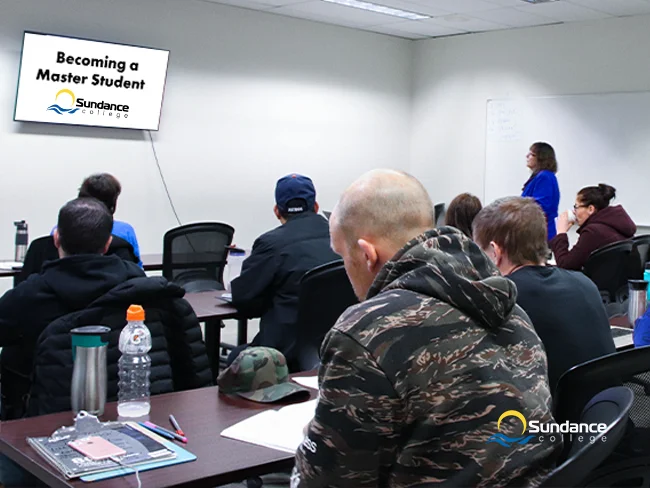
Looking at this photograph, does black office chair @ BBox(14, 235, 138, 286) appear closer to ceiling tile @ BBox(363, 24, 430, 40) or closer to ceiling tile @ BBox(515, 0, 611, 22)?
ceiling tile @ BBox(515, 0, 611, 22)

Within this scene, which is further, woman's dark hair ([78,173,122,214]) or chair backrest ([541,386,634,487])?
woman's dark hair ([78,173,122,214])

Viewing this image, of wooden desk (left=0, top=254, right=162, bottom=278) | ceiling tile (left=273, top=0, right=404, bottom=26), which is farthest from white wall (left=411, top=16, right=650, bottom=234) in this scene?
wooden desk (left=0, top=254, right=162, bottom=278)

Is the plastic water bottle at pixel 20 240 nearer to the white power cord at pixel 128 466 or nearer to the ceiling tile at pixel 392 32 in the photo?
the white power cord at pixel 128 466

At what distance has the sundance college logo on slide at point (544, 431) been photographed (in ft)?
4.43

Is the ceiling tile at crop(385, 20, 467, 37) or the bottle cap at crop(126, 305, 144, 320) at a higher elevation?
the ceiling tile at crop(385, 20, 467, 37)

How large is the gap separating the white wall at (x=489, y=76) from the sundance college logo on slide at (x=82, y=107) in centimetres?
377

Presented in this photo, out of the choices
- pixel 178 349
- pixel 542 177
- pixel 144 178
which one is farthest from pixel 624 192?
pixel 178 349

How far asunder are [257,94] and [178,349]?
5592mm

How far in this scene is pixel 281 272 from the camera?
12.4ft

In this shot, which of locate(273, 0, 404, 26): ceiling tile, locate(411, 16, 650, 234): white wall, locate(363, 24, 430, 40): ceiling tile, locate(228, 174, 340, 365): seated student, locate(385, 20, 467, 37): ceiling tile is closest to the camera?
locate(228, 174, 340, 365): seated student

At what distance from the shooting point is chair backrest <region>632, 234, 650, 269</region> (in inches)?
197

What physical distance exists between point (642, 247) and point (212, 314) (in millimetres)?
2845

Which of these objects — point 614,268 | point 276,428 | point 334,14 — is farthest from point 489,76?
point 276,428

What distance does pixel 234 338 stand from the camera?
266 inches
